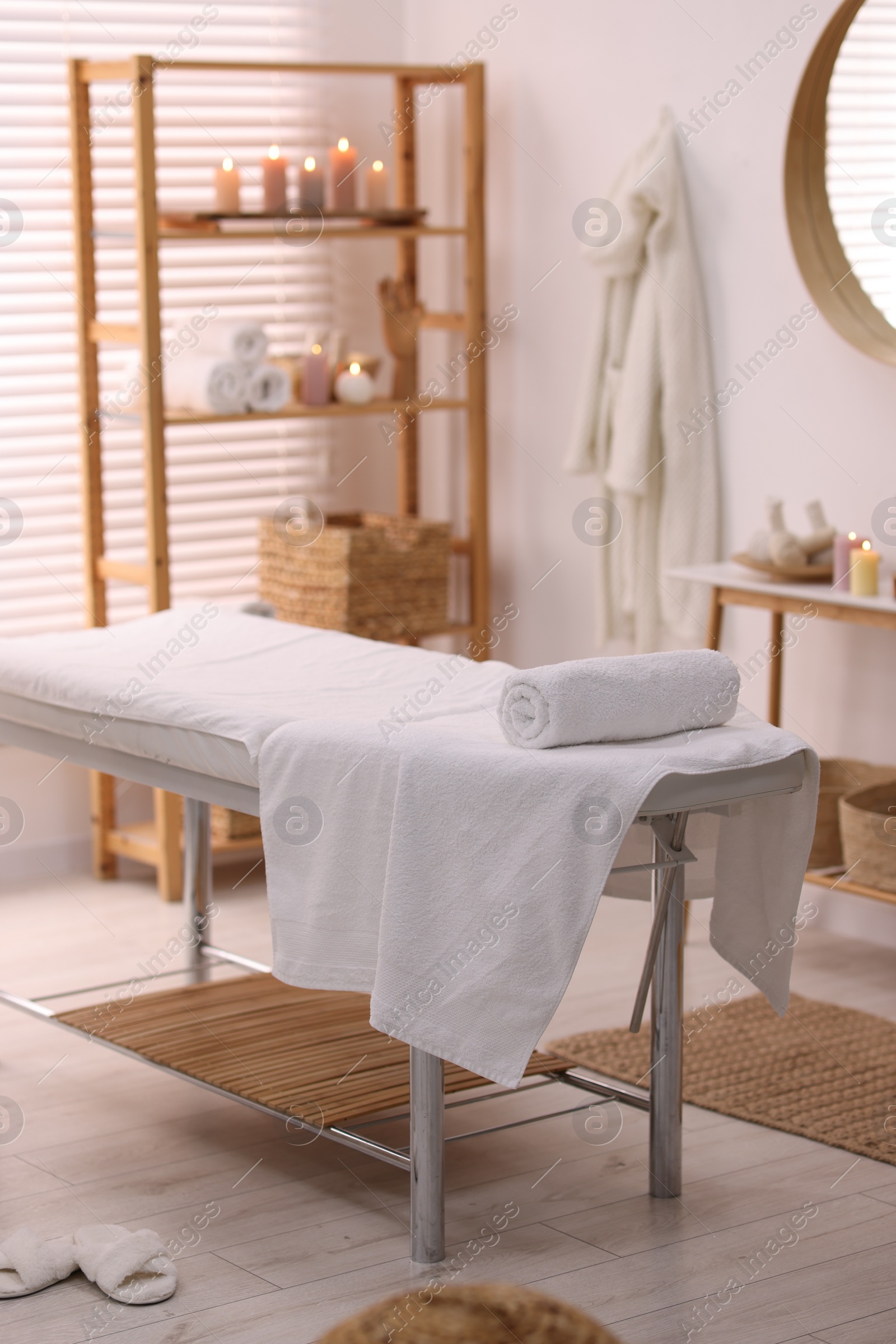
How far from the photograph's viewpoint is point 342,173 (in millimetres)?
3875

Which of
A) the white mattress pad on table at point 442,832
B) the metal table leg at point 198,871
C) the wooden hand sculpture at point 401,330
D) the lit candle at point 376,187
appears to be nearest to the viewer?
the white mattress pad on table at point 442,832

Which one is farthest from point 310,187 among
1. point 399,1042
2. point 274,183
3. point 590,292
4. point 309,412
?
point 399,1042

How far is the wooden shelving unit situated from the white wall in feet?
0.42

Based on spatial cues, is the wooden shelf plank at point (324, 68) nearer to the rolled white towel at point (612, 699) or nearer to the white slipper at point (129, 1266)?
the rolled white towel at point (612, 699)

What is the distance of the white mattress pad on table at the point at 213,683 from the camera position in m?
2.30

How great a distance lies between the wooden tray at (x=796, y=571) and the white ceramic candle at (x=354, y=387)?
110cm

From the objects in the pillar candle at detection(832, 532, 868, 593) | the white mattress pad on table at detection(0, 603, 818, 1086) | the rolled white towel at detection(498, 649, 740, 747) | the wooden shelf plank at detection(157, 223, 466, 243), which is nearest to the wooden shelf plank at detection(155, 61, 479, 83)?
the wooden shelf plank at detection(157, 223, 466, 243)

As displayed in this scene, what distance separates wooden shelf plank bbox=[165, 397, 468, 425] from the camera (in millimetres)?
3658

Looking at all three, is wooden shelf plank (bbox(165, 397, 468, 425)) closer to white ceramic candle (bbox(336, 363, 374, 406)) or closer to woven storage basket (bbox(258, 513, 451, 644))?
white ceramic candle (bbox(336, 363, 374, 406))

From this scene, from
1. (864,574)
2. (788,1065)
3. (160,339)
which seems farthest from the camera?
(160,339)

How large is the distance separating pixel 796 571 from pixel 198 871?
1241 millimetres

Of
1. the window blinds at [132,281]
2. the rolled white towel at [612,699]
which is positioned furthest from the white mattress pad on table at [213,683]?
the window blinds at [132,281]

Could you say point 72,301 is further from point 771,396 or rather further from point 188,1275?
point 188,1275

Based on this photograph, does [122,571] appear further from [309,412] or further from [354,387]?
[354,387]
